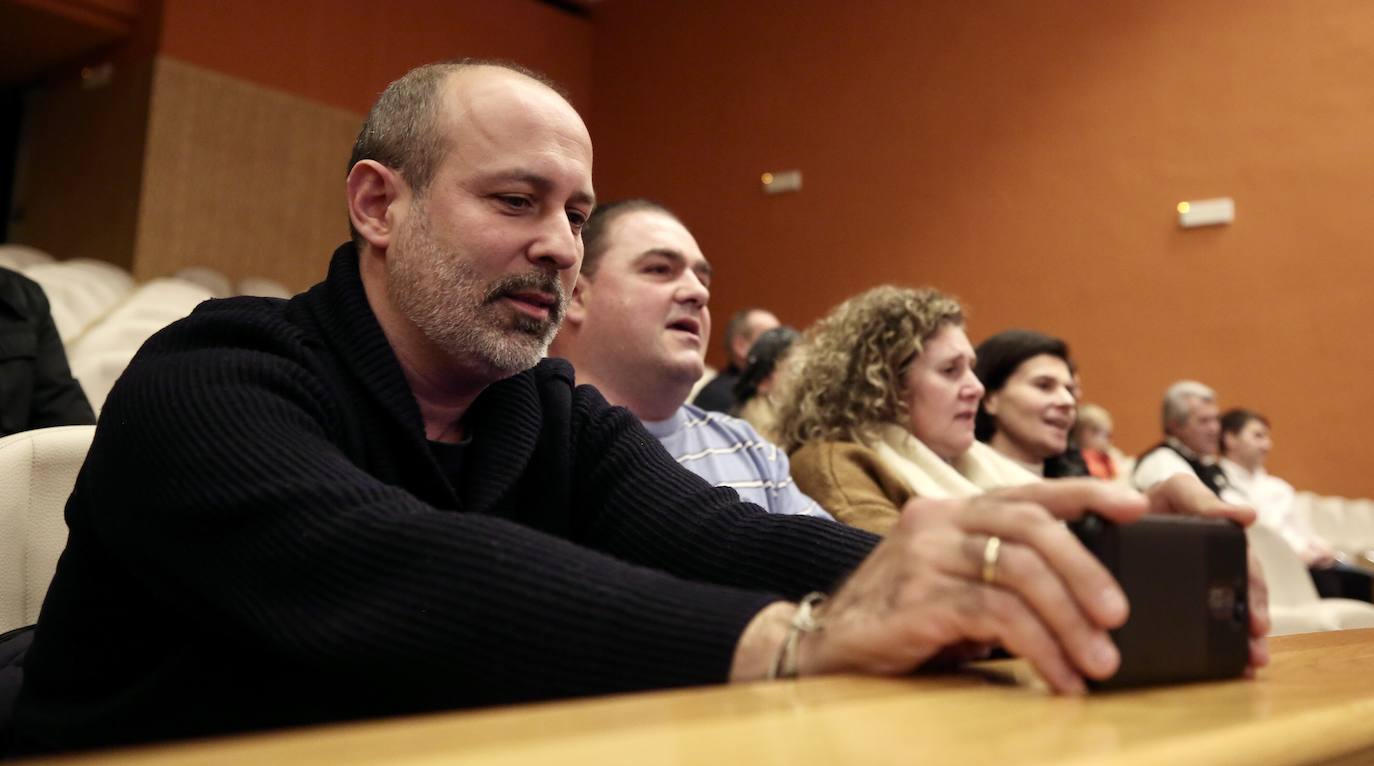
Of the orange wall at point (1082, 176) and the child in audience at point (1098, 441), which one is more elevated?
the orange wall at point (1082, 176)

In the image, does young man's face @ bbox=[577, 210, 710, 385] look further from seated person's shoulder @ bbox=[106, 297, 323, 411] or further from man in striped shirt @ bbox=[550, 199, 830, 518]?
seated person's shoulder @ bbox=[106, 297, 323, 411]

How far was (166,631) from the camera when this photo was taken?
0.74 metres

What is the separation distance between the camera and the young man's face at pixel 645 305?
1.71 meters

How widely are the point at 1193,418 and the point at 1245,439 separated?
284mm

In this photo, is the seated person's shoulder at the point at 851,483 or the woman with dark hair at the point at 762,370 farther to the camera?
the woman with dark hair at the point at 762,370

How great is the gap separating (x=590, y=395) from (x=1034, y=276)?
13.3 ft

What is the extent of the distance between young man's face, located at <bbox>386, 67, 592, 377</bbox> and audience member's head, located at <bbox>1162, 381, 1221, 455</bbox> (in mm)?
3515

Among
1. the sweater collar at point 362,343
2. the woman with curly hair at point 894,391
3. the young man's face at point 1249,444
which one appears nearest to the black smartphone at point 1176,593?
the sweater collar at point 362,343

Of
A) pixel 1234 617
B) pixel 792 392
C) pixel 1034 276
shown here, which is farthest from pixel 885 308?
pixel 1034 276

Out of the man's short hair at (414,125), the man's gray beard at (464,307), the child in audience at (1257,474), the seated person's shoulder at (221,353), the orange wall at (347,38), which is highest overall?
the orange wall at (347,38)

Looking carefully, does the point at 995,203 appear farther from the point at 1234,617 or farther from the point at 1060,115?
the point at 1234,617

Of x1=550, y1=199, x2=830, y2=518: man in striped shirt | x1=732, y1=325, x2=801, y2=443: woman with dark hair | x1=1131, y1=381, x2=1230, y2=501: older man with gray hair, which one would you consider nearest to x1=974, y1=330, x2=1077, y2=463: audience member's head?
x1=732, y1=325, x2=801, y2=443: woman with dark hair

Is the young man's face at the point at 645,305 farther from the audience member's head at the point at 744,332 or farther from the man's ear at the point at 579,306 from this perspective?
the audience member's head at the point at 744,332

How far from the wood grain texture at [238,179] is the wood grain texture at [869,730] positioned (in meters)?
4.68
